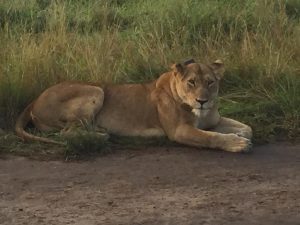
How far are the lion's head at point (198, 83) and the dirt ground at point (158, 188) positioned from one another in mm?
396

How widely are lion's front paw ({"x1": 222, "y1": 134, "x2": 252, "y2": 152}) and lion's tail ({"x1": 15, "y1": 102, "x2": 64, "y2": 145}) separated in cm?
130

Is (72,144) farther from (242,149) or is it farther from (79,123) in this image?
(242,149)

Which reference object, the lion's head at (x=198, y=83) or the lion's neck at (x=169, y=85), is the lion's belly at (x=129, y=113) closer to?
the lion's neck at (x=169, y=85)

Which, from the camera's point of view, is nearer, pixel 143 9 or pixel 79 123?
pixel 79 123

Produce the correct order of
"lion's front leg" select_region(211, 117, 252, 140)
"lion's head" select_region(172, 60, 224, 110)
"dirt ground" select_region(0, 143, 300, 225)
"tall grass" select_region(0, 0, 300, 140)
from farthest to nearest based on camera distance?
"tall grass" select_region(0, 0, 300, 140) < "lion's front leg" select_region(211, 117, 252, 140) < "lion's head" select_region(172, 60, 224, 110) < "dirt ground" select_region(0, 143, 300, 225)

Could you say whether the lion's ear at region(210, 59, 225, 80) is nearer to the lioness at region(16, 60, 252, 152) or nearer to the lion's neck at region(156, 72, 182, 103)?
the lioness at region(16, 60, 252, 152)

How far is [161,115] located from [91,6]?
4492mm

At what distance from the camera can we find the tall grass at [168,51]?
707 cm

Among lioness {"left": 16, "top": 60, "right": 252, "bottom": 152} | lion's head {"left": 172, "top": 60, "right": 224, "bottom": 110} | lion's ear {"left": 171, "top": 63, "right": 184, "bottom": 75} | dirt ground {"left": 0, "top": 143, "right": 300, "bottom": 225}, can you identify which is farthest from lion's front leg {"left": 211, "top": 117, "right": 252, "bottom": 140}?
lion's ear {"left": 171, "top": 63, "right": 184, "bottom": 75}

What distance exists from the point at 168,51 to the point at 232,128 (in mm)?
1918

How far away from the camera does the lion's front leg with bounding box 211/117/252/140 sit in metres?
6.34

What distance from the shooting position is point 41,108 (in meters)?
6.60

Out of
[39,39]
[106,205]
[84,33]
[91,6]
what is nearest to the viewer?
[106,205]

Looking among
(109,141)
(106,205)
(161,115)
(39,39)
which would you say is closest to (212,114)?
(161,115)
